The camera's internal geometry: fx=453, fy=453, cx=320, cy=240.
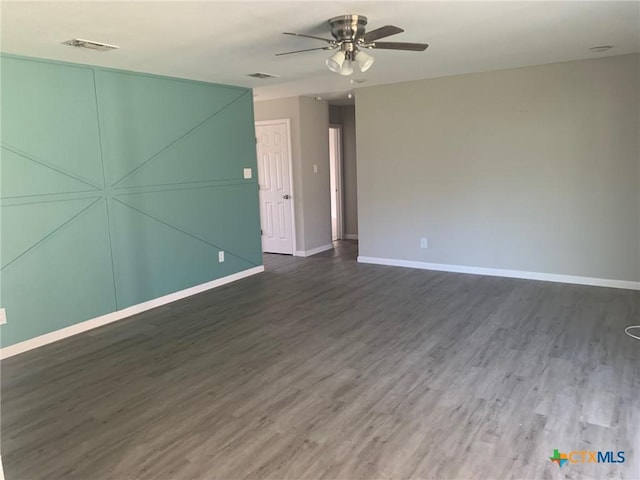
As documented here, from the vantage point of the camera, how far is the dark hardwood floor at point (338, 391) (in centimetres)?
231

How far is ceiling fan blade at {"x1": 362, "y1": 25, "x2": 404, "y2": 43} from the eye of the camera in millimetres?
2773

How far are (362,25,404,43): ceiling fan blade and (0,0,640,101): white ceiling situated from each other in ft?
0.49

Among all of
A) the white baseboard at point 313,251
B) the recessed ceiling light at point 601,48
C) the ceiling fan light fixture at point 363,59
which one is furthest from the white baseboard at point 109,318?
the recessed ceiling light at point 601,48

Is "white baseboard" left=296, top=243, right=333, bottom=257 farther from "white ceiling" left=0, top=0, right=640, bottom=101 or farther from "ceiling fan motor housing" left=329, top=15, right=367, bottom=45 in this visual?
"ceiling fan motor housing" left=329, top=15, right=367, bottom=45

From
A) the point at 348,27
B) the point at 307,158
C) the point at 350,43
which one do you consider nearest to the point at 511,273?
the point at 307,158

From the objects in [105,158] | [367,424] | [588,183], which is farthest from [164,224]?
[588,183]

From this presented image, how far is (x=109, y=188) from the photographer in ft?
14.4

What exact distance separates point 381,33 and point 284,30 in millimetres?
798

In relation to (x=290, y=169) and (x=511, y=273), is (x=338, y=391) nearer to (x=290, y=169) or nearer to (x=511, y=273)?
(x=511, y=273)

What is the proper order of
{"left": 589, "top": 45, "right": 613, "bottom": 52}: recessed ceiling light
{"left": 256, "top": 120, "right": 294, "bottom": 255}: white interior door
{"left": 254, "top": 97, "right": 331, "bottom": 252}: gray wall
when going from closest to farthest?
{"left": 589, "top": 45, "right": 613, "bottom": 52}: recessed ceiling light < {"left": 254, "top": 97, "right": 331, "bottom": 252}: gray wall < {"left": 256, "top": 120, "right": 294, "bottom": 255}: white interior door

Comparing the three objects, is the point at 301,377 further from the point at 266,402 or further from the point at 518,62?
the point at 518,62

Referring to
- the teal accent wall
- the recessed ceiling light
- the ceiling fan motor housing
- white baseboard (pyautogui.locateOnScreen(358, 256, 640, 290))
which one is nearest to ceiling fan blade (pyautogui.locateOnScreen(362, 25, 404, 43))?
the ceiling fan motor housing

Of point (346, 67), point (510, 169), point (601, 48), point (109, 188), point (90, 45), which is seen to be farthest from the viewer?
point (510, 169)

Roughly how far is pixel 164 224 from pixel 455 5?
140 inches
